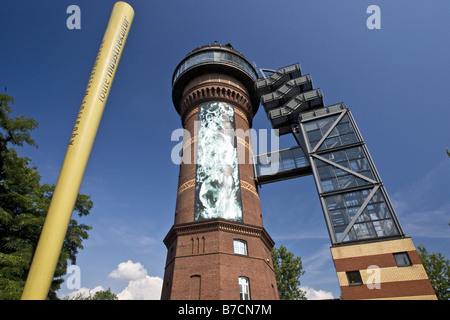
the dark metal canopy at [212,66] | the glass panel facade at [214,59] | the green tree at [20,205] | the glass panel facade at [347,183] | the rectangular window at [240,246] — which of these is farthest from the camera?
the glass panel facade at [214,59]

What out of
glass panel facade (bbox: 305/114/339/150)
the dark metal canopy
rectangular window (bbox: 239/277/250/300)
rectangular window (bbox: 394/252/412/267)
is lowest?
rectangular window (bbox: 239/277/250/300)

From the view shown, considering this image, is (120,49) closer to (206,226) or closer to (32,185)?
(206,226)

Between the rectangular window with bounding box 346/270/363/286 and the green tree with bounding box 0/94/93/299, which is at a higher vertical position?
the green tree with bounding box 0/94/93/299

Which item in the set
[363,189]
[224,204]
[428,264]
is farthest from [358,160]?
[428,264]

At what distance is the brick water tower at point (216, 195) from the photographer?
16281 mm

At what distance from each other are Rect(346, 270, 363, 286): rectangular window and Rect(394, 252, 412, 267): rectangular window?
2566 millimetres

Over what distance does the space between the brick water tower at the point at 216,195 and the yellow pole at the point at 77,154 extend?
1292cm

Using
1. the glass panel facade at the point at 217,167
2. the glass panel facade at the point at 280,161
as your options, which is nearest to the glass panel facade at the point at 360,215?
the glass panel facade at the point at 280,161

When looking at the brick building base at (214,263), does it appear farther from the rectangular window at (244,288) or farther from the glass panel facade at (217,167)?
the glass panel facade at (217,167)

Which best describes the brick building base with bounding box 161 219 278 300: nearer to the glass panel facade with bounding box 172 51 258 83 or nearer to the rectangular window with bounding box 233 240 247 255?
the rectangular window with bounding box 233 240 247 255

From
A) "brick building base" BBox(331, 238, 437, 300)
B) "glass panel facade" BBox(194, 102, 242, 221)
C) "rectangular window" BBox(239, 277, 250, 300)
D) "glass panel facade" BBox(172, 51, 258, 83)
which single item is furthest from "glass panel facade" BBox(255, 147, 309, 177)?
"rectangular window" BBox(239, 277, 250, 300)

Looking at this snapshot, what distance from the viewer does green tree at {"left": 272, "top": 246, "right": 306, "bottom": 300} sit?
35906 mm

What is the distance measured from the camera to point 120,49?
19.7 ft
